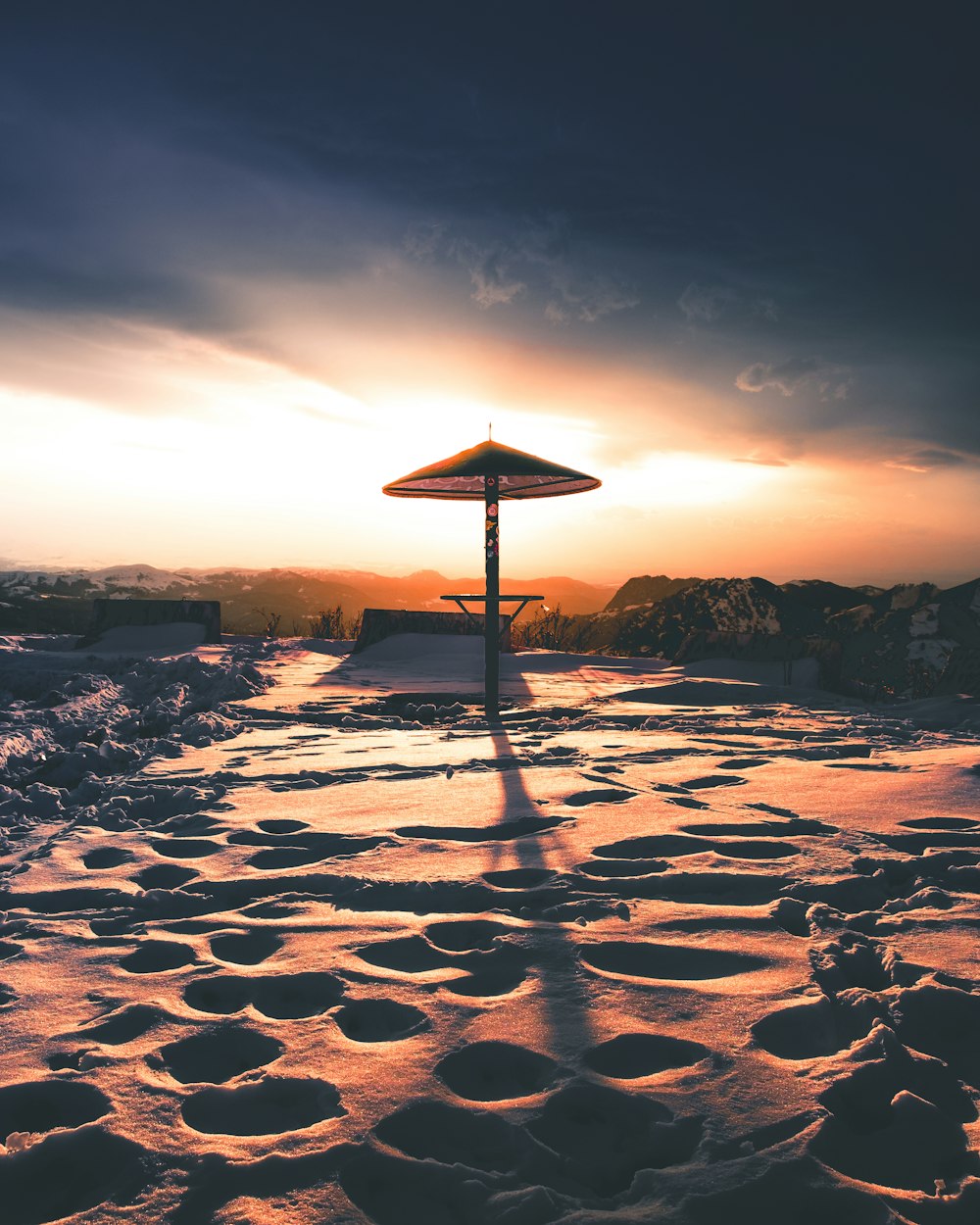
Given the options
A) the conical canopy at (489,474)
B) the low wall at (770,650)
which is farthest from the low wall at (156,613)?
the low wall at (770,650)

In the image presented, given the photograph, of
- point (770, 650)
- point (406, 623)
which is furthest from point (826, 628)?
point (406, 623)

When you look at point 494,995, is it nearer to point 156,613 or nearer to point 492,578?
point 492,578

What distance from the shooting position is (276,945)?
2289mm

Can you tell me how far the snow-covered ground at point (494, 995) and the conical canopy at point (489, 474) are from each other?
10.5ft

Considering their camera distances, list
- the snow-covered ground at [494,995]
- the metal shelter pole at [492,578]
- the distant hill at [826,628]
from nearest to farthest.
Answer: the snow-covered ground at [494,995] < the metal shelter pole at [492,578] < the distant hill at [826,628]

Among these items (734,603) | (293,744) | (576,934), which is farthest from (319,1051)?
(734,603)

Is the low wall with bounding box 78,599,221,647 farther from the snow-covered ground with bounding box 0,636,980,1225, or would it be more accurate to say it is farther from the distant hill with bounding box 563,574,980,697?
the snow-covered ground with bounding box 0,636,980,1225

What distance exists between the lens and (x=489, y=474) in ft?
22.3

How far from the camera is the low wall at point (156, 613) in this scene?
12.8m

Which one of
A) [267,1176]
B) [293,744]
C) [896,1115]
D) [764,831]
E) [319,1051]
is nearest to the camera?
[267,1176]

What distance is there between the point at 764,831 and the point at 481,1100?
6.45ft

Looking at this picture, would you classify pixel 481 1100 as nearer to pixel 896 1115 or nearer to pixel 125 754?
pixel 896 1115

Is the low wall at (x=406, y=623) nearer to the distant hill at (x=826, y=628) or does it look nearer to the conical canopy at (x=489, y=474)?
the distant hill at (x=826, y=628)

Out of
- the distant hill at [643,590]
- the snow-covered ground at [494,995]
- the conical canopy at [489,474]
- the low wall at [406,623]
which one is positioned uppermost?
the conical canopy at [489,474]
